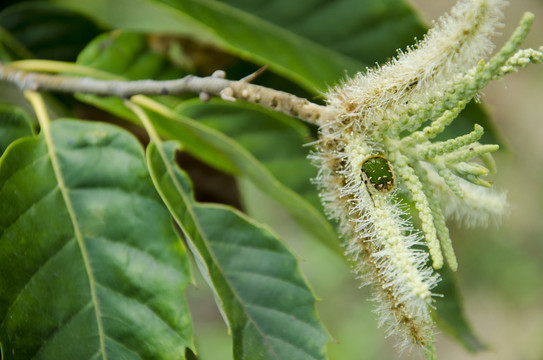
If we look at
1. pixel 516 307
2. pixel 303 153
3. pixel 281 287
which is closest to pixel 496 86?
pixel 516 307

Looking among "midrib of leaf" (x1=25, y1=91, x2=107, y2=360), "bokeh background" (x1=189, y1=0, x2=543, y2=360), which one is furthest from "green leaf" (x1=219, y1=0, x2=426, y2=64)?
"bokeh background" (x1=189, y1=0, x2=543, y2=360)

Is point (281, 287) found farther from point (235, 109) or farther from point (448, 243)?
point (235, 109)

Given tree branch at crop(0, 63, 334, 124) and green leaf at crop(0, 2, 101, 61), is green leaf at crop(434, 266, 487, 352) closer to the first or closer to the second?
tree branch at crop(0, 63, 334, 124)

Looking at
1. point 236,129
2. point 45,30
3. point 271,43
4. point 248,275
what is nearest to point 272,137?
point 236,129

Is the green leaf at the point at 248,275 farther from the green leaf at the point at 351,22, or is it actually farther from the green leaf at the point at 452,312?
the green leaf at the point at 351,22

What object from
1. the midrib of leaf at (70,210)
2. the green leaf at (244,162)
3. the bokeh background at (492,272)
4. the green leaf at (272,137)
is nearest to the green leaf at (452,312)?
the green leaf at (244,162)

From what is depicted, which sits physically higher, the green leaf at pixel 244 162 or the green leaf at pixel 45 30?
the green leaf at pixel 45 30
